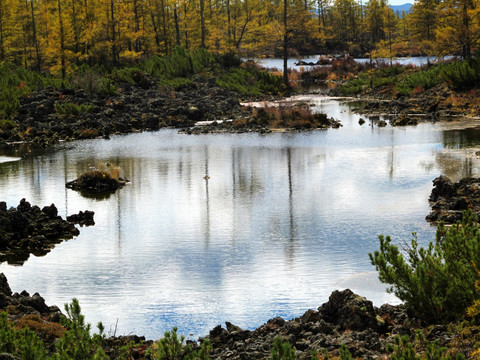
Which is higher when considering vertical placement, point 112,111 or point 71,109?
point 71,109

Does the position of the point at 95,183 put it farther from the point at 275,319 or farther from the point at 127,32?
the point at 127,32

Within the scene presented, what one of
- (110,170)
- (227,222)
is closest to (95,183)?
(110,170)

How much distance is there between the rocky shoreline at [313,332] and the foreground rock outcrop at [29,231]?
4.77 metres

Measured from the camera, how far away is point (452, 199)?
1587 cm

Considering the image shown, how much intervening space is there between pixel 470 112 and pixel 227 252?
984 inches

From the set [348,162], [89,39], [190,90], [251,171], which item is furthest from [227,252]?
[89,39]

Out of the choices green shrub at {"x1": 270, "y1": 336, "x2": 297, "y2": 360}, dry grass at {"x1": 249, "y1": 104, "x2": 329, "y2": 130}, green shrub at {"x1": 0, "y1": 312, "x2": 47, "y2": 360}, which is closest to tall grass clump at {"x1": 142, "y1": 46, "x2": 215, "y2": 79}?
dry grass at {"x1": 249, "y1": 104, "x2": 329, "y2": 130}

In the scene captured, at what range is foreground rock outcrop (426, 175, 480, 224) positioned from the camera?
14.8 metres

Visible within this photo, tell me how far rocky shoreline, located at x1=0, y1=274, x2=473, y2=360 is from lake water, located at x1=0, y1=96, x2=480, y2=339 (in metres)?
1.01

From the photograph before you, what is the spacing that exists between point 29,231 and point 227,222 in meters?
4.47

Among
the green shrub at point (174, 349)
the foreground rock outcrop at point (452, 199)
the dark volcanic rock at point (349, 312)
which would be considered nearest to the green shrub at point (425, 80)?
the foreground rock outcrop at point (452, 199)

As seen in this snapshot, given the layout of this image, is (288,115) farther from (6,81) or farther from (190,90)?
(6,81)

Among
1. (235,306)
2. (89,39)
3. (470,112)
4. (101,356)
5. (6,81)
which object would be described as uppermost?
(89,39)

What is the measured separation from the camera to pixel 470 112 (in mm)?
34750
